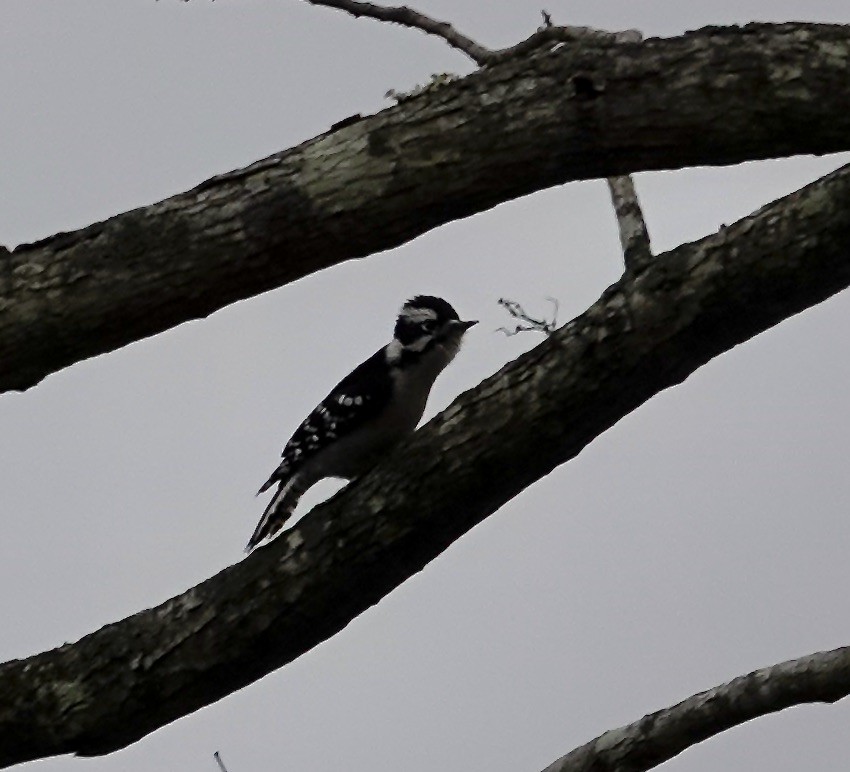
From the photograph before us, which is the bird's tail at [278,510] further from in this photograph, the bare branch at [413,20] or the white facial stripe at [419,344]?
the bare branch at [413,20]

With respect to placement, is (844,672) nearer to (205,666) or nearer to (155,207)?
(205,666)

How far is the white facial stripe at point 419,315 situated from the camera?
6.10 metres

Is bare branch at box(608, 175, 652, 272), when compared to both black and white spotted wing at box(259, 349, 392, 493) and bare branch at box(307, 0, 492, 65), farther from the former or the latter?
black and white spotted wing at box(259, 349, 392, 493)

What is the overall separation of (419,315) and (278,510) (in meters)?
1.04

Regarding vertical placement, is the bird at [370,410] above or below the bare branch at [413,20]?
below

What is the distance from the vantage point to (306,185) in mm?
3482

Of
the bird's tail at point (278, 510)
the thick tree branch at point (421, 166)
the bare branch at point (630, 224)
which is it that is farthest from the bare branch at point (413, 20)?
the bird's tail at point (278, 510)

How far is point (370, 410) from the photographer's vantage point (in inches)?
225

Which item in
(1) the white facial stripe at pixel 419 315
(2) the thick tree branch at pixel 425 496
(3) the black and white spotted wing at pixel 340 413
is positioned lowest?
(2) the thick tree branch at pixel 425 496

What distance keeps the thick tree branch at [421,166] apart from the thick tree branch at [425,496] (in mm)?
255

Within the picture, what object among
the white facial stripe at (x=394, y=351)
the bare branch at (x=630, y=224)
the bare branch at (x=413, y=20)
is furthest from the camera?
the white facial stripe at (x=394, y=351)

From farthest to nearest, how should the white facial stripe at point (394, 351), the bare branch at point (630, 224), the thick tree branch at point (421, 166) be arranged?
the white facial stripe at point (394, 351) < the bare branch at point (630, 224) < the thick tree branch at point (421, 166)

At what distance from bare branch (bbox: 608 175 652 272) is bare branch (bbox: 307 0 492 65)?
76 cm

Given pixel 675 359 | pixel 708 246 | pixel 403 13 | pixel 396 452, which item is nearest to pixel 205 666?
pixel 396 452
